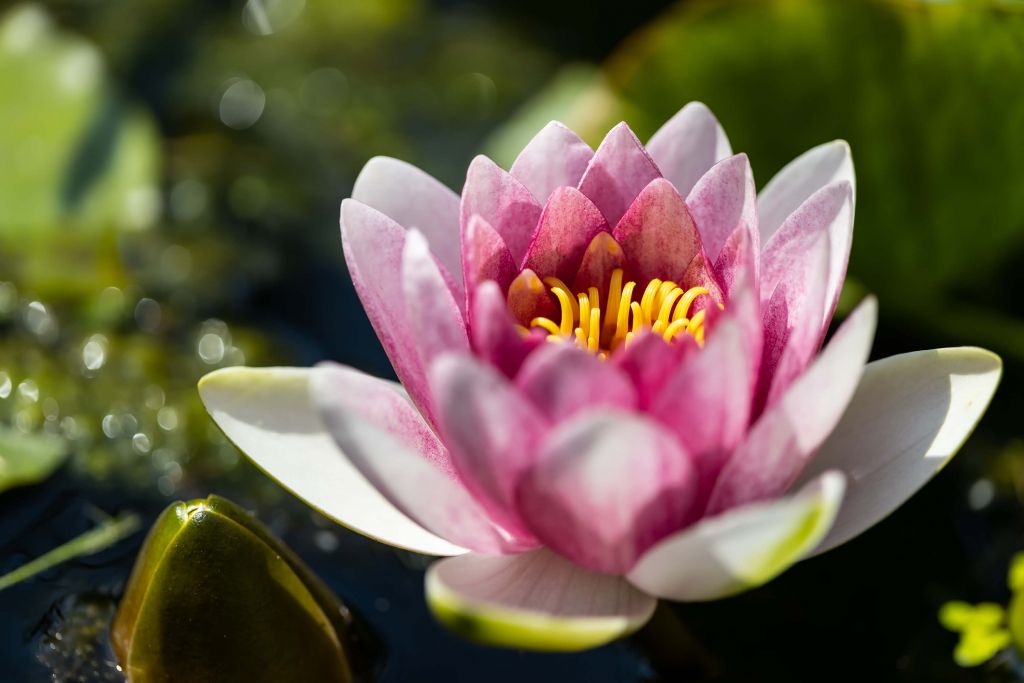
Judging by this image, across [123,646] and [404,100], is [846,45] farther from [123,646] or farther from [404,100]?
[123,646]

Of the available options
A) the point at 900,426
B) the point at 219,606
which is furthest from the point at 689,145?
the point at 219,606

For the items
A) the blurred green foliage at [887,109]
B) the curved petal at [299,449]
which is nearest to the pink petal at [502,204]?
the curved petal at [299,449]

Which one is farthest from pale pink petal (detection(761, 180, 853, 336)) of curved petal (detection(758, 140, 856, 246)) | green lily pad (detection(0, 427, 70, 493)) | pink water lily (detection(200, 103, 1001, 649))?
green lily pad (detection(0, 427, 70, 493))

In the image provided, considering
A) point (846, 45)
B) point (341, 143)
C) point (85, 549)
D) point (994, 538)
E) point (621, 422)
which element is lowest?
point (994, 538)

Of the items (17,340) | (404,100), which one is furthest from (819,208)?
(404,100)

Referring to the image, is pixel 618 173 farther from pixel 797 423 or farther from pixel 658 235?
pixel 797 423

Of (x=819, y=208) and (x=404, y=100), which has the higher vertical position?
(x=819, y=208)
